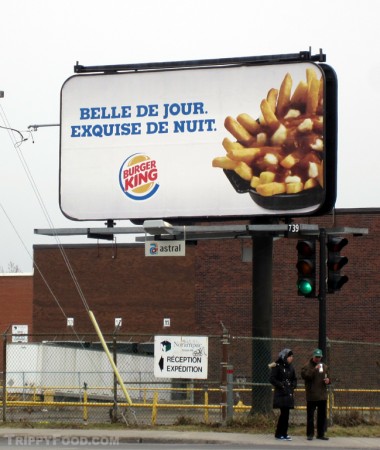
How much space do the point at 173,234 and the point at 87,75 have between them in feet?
15.0

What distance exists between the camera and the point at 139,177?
21812mm

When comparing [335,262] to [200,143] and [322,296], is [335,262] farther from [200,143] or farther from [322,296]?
[200,143]

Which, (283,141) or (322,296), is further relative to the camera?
(283,141)

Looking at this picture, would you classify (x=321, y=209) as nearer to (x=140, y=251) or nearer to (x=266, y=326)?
(x=266, y=326)

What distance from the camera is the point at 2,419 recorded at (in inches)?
819

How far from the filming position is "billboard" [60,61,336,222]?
21.0 meters

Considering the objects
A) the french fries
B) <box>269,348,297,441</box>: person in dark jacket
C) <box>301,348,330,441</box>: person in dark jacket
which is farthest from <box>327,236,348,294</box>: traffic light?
the french fries

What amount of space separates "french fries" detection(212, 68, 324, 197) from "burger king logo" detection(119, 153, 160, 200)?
1706mm

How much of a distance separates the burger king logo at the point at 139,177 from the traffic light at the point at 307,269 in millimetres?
4687

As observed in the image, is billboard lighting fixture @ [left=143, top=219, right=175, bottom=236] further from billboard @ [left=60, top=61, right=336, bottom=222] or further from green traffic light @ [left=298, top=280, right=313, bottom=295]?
green traffic light @ [left=298, top=280, right=313, bottom=295]

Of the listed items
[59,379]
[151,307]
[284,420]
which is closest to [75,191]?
[284,420]

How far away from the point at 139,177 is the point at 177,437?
6.31m

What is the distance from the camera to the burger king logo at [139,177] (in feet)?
A: 71.5

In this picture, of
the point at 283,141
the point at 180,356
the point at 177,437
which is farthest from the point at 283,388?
the point at 283,141
